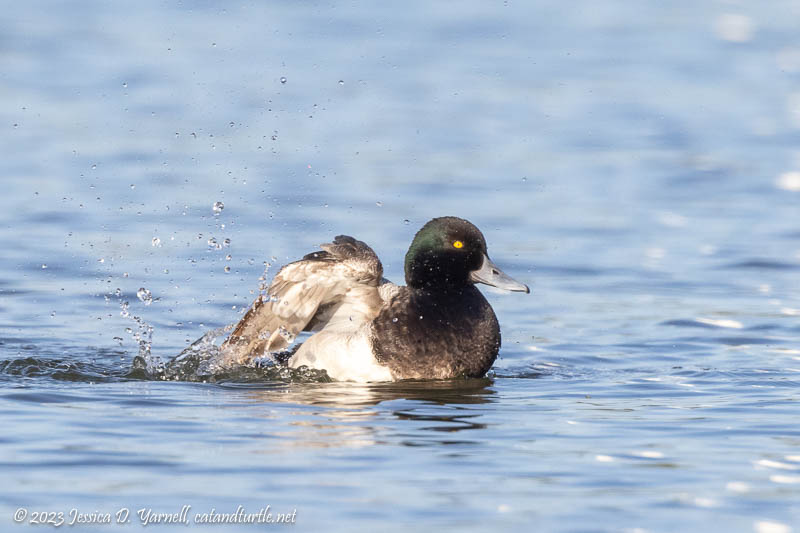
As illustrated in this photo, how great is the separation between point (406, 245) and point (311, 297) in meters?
3.88

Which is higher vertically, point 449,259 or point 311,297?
point 449,259

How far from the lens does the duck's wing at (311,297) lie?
8898 millimetres

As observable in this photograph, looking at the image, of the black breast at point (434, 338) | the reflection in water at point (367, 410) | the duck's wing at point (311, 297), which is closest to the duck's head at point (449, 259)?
the black breast at point (434, 338)

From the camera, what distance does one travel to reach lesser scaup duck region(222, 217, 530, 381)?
29.2 feet

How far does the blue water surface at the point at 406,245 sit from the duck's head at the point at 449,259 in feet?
2.18

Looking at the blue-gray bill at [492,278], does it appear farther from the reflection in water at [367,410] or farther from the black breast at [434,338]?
the reflection in water at [367,410]

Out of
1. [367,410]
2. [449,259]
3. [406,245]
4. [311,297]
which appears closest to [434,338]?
[449,259]

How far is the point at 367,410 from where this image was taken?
797 centimetres

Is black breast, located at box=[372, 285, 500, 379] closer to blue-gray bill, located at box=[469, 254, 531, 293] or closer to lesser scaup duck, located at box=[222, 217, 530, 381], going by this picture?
lesser scaup duck, located at box=[222, 217, 530, 381]

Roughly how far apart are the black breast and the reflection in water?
0.09 meters

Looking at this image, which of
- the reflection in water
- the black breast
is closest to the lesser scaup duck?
the black breast

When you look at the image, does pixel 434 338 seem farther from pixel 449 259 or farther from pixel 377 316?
pixel 449 259

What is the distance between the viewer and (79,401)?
7.94m

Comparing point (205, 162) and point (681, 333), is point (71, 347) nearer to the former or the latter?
point (681, 333)
